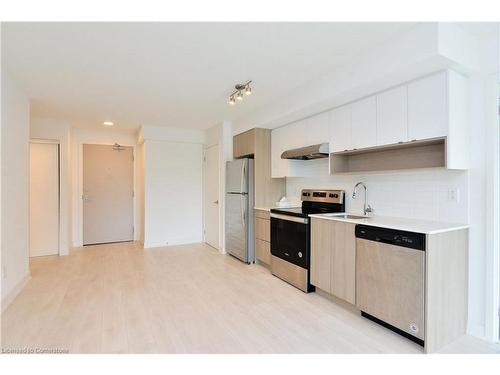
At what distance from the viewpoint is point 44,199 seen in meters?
4.85

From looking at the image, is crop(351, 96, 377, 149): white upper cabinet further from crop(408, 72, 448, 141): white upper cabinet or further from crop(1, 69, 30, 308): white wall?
crop(1, 69, 30, 308): white wall

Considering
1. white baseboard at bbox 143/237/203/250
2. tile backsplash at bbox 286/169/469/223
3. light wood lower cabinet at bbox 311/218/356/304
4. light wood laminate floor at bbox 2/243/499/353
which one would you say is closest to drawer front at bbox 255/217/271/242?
light wood laminate floor at bbox 2/243/499/353

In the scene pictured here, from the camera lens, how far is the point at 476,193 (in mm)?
2215

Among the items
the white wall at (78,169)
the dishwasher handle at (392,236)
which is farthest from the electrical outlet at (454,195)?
the white wall at (78,169)

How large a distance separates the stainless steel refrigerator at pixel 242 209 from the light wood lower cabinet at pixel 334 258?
4.81 ft

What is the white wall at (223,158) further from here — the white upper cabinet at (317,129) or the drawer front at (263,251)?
the white upper cabinet at (317,129)

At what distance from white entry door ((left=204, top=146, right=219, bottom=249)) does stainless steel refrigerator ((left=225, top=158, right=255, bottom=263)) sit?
2.43 feet

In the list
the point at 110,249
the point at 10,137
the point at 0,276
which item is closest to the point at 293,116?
the point at 10,137

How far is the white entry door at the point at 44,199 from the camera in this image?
15.7 ft

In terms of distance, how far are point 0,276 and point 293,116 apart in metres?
3.61

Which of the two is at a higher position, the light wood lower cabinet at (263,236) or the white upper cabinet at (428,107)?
the white upper cabinet at (428,107)

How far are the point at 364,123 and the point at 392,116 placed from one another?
1.02ft

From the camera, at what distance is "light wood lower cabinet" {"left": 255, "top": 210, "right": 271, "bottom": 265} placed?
3904mm

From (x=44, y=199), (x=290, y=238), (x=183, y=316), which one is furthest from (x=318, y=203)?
(x=44, y=199)
